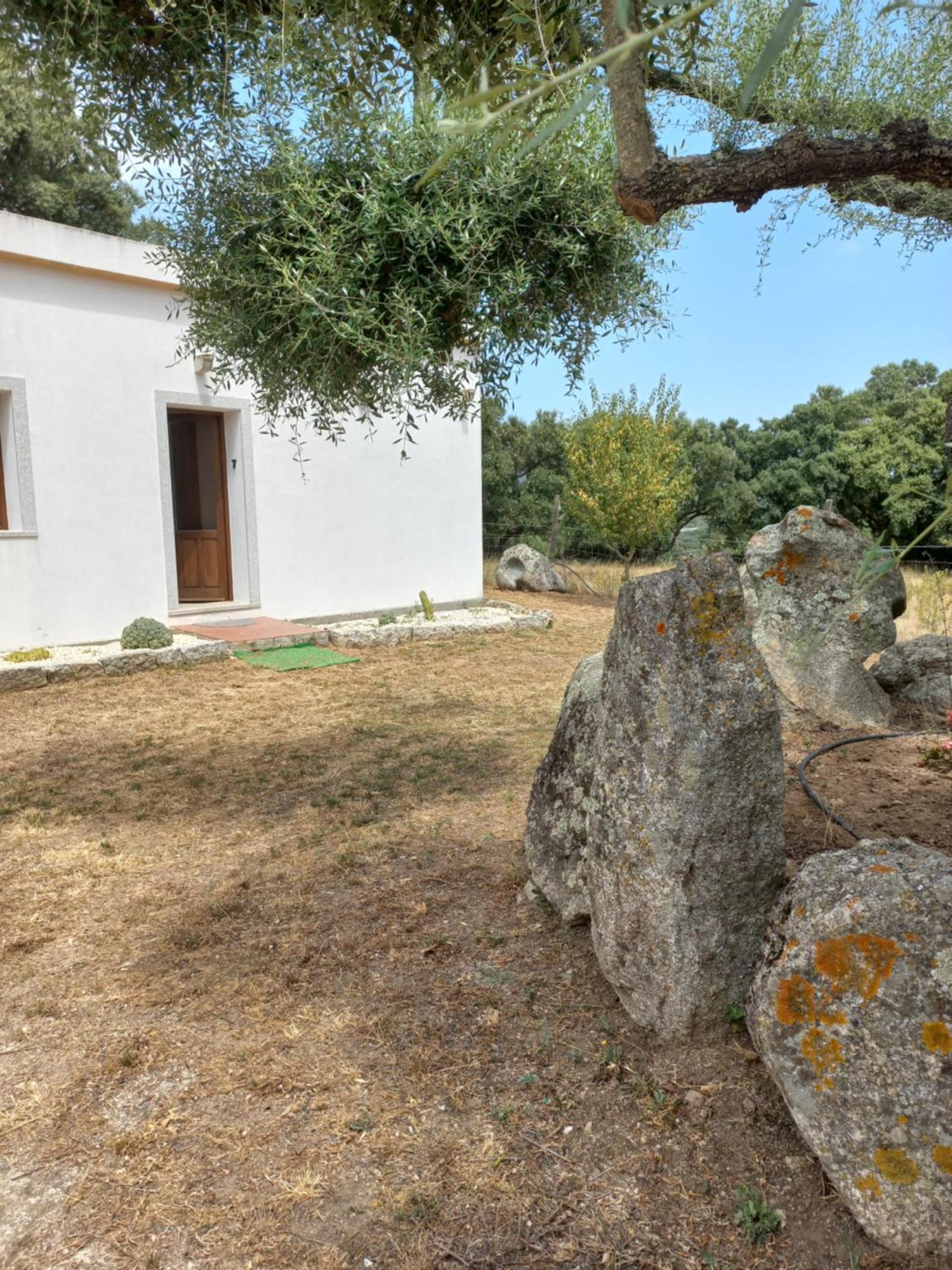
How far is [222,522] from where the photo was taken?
11922 millimetres

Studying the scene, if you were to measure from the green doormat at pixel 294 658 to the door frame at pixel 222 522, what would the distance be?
5.24ft

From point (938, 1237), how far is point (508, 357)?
163 inches

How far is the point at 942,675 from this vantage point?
651 cm

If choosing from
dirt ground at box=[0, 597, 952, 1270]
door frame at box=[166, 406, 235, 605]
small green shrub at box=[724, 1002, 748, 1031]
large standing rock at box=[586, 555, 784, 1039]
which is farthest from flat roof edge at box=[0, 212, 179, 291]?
small green shrub at box=[724, 1002, 748, 1031]

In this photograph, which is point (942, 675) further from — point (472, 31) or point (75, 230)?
point (75, 230)

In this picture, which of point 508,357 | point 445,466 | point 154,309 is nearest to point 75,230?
point 154,309

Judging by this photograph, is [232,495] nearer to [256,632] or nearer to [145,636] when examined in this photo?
[256,632]

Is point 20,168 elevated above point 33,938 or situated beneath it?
elevated above

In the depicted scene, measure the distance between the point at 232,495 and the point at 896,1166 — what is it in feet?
36.0

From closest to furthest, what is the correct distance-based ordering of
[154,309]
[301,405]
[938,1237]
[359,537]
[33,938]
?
[938,1237] < [33,938] < [301,405] < [154,309] < [359,537]

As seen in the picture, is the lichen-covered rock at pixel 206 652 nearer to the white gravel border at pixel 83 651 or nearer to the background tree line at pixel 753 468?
the white gravel border at pixel 83 651

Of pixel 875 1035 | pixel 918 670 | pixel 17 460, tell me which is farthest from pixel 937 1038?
pixel 17 460

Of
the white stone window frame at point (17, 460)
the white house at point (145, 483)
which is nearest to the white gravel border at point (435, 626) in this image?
the white house at point (145, 483)

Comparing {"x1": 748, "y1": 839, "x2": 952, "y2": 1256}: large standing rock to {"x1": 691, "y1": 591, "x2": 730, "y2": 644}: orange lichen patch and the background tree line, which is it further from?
the background tree line
